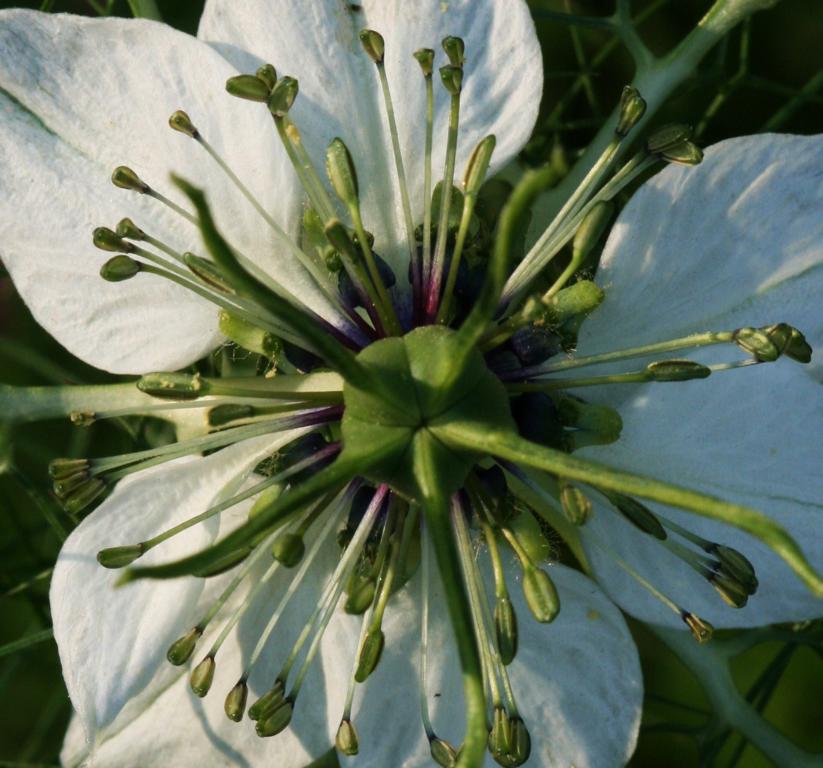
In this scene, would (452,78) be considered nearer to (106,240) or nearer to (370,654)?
(106,240)

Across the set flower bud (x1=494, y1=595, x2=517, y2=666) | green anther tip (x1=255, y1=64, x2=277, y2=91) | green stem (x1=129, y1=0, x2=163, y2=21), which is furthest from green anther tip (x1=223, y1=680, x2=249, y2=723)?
green stem (x1=129, y1=0, x2=163, y2=21)

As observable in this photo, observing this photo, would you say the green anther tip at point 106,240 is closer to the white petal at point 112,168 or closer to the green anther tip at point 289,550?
the white petal at point 112,168

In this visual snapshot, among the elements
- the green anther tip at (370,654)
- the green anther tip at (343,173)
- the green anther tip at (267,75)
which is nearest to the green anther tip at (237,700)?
the green anther tip at (370,654)

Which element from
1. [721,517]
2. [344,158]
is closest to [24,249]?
[344,158]

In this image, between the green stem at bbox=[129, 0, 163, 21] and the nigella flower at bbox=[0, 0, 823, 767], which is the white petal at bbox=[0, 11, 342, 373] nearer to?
the nigella flower at bbox=[0, 0, 823, 767]

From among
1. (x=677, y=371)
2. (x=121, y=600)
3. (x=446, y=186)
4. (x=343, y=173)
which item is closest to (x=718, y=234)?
(x=677, y=371)

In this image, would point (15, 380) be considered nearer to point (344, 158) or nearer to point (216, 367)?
point (216, 367)
